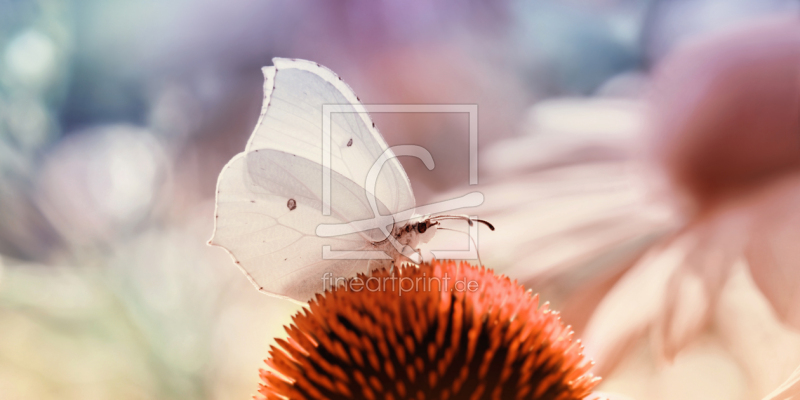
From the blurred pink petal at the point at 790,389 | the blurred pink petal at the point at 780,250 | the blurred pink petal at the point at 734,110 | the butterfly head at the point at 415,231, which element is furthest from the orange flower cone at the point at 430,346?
the blurred pink petal at the point at 734,110

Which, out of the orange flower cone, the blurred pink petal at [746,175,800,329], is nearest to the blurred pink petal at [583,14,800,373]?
the blurred pink petal at [746,175,800,329]

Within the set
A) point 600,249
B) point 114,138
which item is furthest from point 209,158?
point 600,249

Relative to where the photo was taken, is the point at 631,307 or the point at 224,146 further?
the point at 224,146

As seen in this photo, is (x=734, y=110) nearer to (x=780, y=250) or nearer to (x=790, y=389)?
(x=780, y=250)

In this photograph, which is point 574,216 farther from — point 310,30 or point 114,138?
point 114,138

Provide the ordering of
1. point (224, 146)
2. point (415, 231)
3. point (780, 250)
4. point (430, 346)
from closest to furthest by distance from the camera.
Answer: point (430, 346) < point (415, 231) < point (780, 250) < point (224, 146)

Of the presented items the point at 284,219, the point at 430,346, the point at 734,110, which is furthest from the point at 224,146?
the point at 734,110
